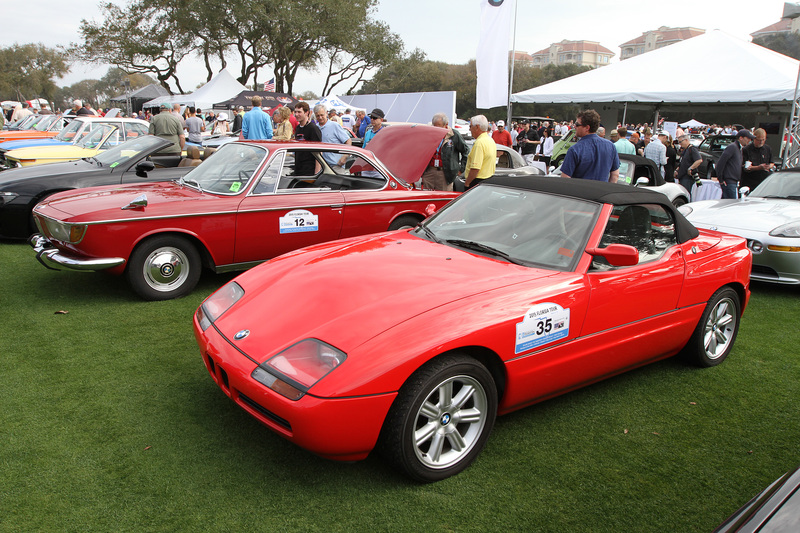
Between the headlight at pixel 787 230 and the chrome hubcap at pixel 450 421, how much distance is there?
5308mm

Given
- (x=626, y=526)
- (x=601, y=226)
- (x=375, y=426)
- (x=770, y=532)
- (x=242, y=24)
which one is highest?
(x=242, y=24)

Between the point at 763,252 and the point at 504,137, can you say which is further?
the point at 504,137

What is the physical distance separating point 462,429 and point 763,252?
5.23 m

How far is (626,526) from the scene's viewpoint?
2.50 metres

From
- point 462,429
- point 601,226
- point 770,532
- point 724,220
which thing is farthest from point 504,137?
point 770,532

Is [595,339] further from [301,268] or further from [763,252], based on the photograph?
[763,252]

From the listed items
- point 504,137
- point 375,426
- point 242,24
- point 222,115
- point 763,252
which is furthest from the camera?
point 242,24

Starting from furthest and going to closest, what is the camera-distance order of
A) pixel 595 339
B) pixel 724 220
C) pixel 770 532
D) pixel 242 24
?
1. pixel 242 24
2. pixel 724 220
3. pixel 595 339
4. pixel 770 532

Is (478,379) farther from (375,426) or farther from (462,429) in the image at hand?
(375,426)

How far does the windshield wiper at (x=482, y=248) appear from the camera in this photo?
330 centimetres

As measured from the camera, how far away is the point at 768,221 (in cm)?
661

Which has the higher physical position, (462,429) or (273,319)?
(273,319)

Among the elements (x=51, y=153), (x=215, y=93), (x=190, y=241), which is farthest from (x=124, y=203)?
(x=215, y=93)

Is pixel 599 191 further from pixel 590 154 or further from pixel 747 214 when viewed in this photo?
pixel 747 214
